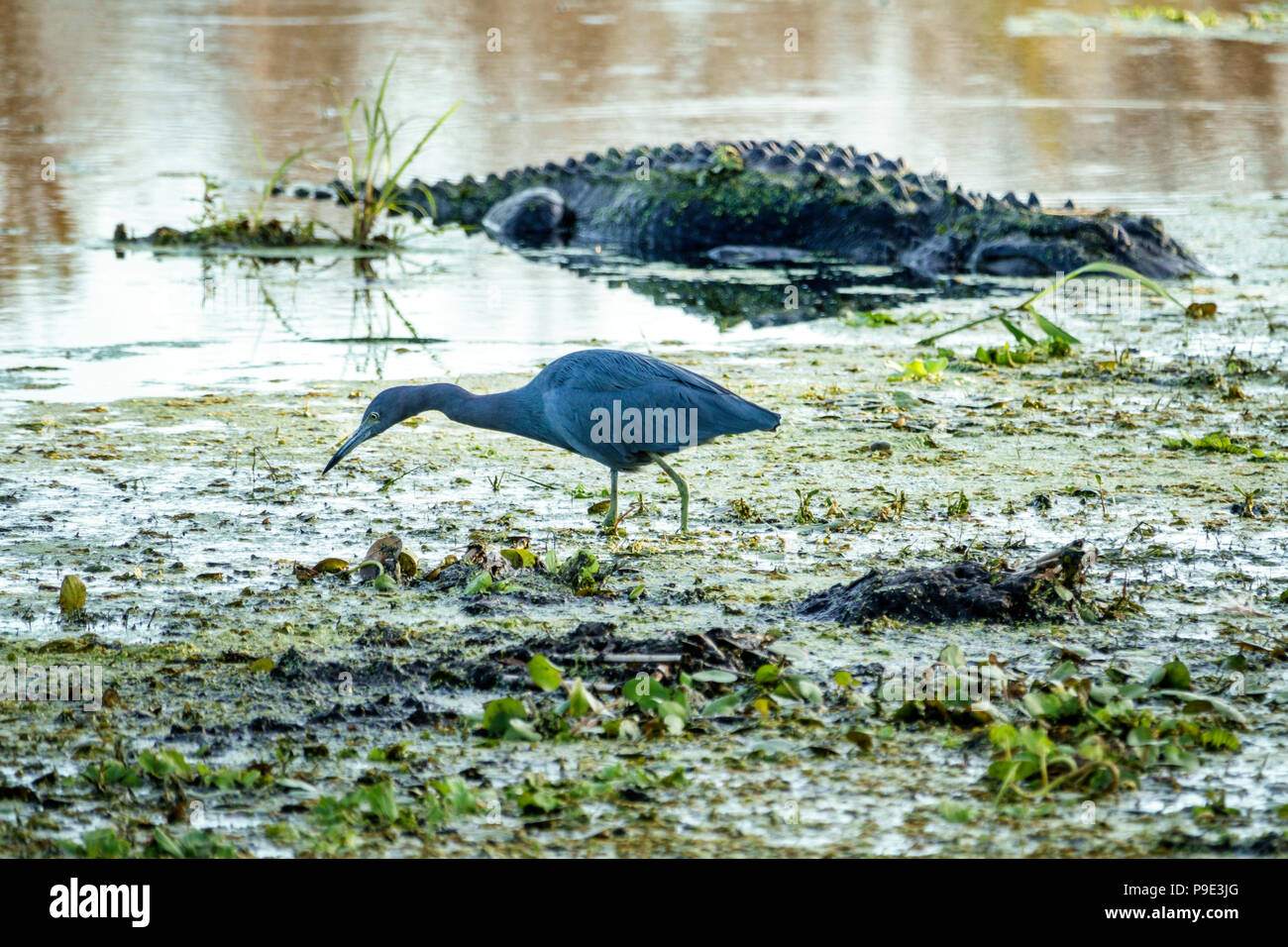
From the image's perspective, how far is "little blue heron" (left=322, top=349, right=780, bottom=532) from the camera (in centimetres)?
477

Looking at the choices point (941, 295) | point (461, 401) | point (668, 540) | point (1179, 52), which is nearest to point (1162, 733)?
point (668, 540)

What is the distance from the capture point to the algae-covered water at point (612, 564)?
3.13m

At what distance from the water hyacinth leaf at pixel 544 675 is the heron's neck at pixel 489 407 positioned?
1387mm

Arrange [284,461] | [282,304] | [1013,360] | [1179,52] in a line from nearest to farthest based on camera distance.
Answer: [284,461], [1013,360], [282,304], [1179,52]

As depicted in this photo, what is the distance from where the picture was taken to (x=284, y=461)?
579 cm

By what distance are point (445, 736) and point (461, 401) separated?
69.7 inches

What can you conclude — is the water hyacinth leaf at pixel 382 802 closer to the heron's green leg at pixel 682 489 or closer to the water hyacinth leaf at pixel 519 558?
the water hyacinth leaf at pixel 519 558

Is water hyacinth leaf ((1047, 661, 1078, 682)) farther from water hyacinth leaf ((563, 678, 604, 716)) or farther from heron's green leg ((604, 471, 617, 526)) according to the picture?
heron's green leg ((604, 471, 617, 526))

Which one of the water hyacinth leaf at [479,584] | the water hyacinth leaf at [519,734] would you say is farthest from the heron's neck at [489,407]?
the water hyacinth leaf at [519,734]

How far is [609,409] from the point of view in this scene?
4.74 meters

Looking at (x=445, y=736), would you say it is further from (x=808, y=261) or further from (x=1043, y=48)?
(x=1043, y=48)

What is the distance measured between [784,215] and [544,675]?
8.28m

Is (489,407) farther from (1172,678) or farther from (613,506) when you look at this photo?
(1172,678)

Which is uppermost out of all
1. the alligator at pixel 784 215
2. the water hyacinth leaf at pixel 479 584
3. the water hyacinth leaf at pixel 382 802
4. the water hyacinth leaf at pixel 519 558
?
the alligator at pixel 784 215
